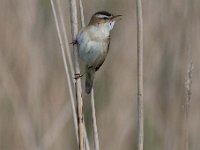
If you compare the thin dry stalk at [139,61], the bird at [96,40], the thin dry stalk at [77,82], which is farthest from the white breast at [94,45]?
the thin dry stalk at [139,61]

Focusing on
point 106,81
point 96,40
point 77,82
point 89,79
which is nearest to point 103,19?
point 96,40

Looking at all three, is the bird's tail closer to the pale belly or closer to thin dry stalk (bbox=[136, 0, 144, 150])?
the pale belly

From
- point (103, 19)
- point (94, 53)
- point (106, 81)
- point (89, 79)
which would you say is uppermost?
point (103, 19)

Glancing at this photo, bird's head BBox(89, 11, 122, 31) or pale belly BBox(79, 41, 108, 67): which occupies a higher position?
bird's head BBox(89, 11, 122, 31)

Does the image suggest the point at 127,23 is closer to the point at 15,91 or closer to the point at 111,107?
the point at 111,107

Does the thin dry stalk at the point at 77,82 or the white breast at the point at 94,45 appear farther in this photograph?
the white breast at the point at 94,45

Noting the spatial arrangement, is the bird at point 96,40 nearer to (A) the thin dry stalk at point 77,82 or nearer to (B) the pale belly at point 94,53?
(B) the pale belly at point 94,53

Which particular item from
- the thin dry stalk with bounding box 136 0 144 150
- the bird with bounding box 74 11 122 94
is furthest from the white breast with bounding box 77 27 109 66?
the thin dry stalk with bounding box 136 0 144 150

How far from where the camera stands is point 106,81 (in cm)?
277

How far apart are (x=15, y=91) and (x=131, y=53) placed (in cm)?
69

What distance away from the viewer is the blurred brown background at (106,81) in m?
2.60

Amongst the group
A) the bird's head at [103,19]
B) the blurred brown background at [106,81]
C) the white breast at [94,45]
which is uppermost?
the bird's head at [103,19]

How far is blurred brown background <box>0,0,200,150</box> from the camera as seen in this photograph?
2.60 metres

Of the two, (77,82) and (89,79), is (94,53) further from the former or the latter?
(77,82)
